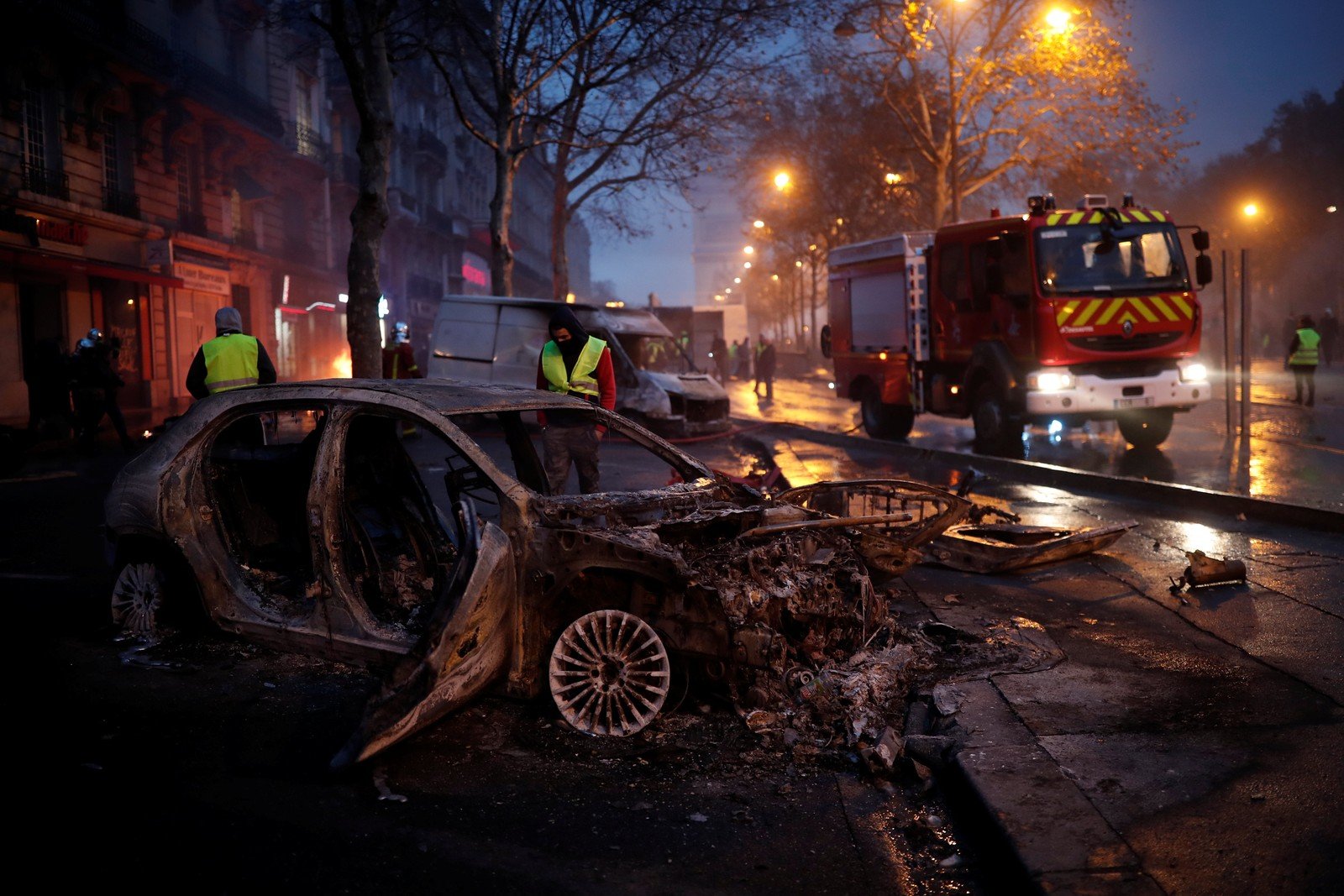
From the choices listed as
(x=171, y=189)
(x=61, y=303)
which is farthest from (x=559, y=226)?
(x=61, y=303)

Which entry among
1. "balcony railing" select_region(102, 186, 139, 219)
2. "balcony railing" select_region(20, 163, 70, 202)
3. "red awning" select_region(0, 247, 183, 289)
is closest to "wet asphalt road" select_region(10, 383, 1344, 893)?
"red awning" select_region(0, 247, 183, 289)

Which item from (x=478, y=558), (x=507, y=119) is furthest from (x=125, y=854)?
(x=507, y=119)

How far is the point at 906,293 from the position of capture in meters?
15.4

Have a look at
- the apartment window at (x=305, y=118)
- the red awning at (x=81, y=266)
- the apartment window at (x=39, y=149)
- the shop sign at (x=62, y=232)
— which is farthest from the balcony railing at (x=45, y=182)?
the apartment window at (x=305, y=118)

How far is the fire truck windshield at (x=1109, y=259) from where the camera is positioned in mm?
12977

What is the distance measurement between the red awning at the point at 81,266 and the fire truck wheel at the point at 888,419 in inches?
622

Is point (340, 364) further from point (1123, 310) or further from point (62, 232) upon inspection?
point (1123, 310)

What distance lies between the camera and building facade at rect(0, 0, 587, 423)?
875 inches

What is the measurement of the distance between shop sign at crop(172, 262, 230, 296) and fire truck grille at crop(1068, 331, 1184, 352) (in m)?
22.5

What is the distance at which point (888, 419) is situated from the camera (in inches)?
674

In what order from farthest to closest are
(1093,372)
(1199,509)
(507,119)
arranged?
1. (507,119)
2. (1093,372)
3. (1199,509)

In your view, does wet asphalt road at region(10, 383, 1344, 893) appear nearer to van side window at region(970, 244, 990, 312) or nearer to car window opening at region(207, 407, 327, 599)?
car window opening at region(207, 407, 327, 599)

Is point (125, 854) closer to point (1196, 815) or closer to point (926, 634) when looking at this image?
point (1196, 815)

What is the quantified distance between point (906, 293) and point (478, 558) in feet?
40.3
